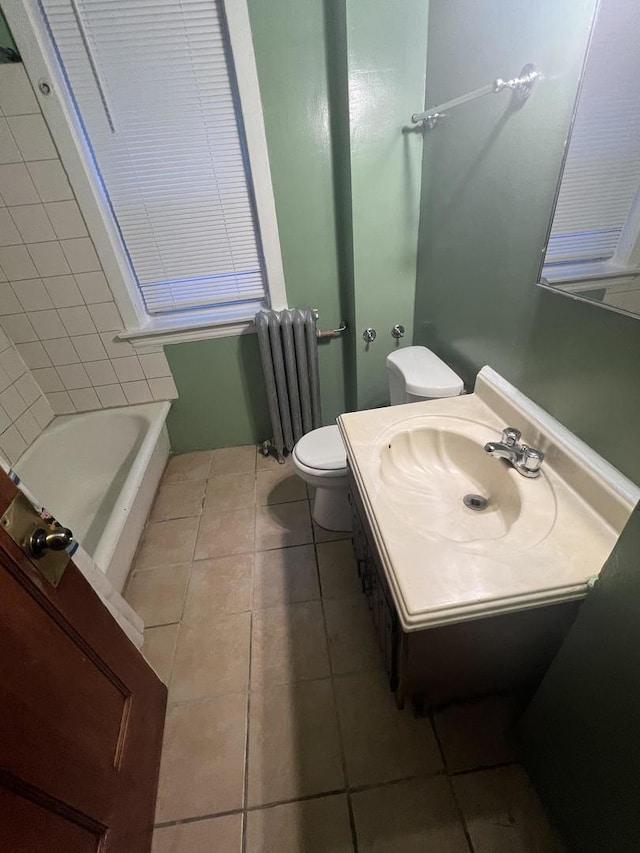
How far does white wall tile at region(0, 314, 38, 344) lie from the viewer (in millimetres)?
1779

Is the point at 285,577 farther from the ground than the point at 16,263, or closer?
closer

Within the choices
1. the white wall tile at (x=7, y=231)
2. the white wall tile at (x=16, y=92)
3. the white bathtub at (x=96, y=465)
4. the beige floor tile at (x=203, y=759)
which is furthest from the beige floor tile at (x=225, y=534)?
the white wall tile at (x=16, y=92)

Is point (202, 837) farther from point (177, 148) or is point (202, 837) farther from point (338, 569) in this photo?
point (177, 148)

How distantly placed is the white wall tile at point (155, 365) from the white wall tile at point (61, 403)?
1.55 feet

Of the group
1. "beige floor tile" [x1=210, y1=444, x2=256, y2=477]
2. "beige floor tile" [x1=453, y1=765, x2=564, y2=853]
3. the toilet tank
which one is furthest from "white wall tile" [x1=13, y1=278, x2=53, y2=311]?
"beige floor tile" [x1=453, y1=765, x2=564, y2=853]

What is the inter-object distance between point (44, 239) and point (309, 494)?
1.73 m

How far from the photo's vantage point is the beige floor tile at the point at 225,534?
66.4 inches

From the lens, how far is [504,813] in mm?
916

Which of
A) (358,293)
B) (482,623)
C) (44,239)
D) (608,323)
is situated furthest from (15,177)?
(482,623)

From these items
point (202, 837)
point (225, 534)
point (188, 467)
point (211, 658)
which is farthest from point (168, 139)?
point (202, 837)

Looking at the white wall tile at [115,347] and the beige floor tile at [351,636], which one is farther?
the white wall tile at [115,347]

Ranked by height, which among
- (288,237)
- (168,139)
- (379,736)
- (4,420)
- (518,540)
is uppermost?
(168,139)

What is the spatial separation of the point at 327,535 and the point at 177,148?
6.16ft

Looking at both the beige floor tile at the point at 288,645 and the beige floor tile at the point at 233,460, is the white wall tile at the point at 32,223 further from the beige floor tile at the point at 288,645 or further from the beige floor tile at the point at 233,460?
the beige floor tile at the point at 288,645
